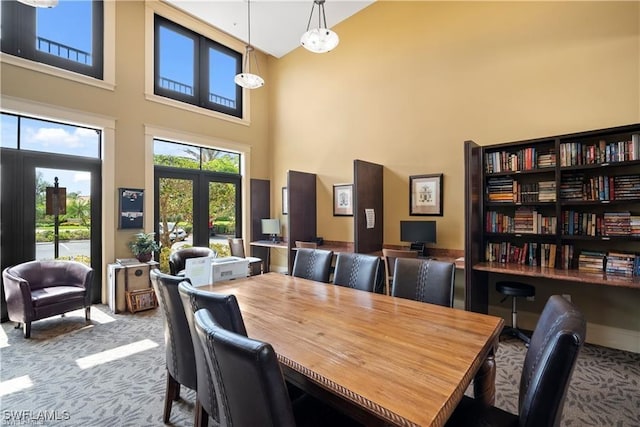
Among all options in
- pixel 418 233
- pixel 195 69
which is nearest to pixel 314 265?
pixel 418 233

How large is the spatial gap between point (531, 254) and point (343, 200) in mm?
2904

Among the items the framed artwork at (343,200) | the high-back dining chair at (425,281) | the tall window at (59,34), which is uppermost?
the tall window at (59,34)

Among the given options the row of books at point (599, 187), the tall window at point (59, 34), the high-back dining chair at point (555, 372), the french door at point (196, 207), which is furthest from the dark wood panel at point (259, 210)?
the high-back dining chair at point (555, 372)

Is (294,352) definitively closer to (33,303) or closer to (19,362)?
(19,362)

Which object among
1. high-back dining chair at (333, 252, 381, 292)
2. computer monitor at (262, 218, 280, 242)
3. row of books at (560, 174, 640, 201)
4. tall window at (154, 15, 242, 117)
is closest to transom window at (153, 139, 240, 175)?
tall window at (154, 15, 242, 117)

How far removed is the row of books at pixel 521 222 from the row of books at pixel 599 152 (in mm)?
603

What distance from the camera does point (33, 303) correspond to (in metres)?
3.28

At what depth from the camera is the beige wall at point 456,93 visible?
10.1ft

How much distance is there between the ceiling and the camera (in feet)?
15.8

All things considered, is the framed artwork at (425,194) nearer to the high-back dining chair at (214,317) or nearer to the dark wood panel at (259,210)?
the dark wood panel at (259,210)

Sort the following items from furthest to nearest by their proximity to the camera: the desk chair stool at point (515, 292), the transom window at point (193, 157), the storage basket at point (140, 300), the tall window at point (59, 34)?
the transom window at point (193, 157)
the storage basket at point (140, 300)
the tall window at point (59, 34)
the desk chair stool at point (515, 292)

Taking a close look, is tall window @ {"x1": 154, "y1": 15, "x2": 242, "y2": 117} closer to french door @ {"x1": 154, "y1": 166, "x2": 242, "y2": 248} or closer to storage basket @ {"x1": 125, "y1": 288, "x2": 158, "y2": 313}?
french door @ {"x1": 154, "y1": 166, "x2": 242, "y2": 248}

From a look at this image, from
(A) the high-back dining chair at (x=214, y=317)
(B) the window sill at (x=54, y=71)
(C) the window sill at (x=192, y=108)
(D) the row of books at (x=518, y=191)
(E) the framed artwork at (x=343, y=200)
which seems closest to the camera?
(A) the high-back dining chair at (x=214, y=317)

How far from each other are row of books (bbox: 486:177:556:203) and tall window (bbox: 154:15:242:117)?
5.08 meters
